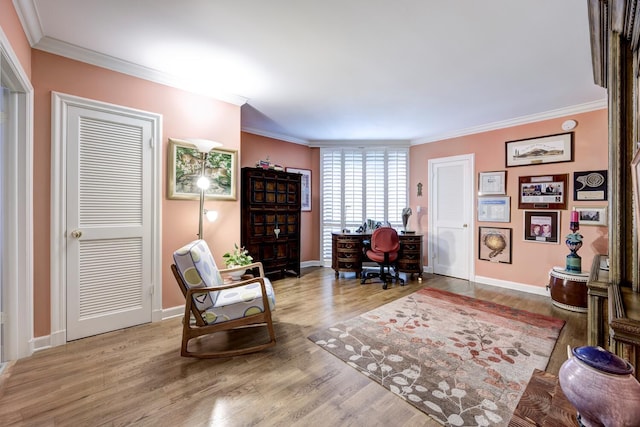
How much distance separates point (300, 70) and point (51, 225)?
263 centimetres

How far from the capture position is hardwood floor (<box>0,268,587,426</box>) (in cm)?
156

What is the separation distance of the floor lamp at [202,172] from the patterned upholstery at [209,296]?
0.66m

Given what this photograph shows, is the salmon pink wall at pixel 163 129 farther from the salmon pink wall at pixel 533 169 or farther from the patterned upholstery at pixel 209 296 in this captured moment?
the salmon pink wall at pixel 533 169

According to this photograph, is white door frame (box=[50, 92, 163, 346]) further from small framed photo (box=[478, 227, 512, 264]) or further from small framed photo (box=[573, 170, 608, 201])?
small framed photo (box=[573, 170, 608, 201])

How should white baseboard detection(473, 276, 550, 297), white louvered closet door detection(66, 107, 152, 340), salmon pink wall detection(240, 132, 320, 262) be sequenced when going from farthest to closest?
1. salmon pink wall detection(240, 132, 320, 262)
2. white baseboard detection(473, 276, 550, 297)
3. white louvered closet door detection(66, 107, 152, 340)

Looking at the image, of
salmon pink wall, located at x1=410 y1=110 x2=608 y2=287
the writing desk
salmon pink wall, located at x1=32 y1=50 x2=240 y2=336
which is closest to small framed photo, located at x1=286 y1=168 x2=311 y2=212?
the writing desk

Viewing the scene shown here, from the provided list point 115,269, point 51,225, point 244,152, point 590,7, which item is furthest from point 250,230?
point 590,7

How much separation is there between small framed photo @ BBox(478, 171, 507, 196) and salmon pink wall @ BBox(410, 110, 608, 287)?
0.23ft

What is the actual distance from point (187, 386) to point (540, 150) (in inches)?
197

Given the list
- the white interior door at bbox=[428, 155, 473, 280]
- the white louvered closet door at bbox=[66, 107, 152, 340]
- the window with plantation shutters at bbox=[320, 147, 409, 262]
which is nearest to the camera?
the white louvered closet door at bbox=[66, 107, 152, 340]

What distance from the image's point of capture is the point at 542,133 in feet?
12.7

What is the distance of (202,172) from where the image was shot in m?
3.05

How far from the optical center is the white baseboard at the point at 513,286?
3870 millimetres

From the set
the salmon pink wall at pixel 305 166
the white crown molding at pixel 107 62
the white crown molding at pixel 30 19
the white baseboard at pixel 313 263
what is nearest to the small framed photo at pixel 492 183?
the salmon pink wall at pixel 305 166
